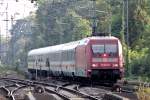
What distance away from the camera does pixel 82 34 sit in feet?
216

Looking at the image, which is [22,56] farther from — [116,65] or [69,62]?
[116,65]

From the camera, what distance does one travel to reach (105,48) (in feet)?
106

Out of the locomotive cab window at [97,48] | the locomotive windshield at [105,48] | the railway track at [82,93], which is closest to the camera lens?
the railway track at [82,93]

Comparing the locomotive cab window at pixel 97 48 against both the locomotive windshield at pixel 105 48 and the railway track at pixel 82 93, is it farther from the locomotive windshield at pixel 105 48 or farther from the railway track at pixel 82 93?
the railway track at pixel 82 93

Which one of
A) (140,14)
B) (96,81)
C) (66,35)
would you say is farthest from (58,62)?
(66,35)

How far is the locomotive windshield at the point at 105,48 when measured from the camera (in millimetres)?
32125

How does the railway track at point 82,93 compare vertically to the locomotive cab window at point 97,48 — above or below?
below

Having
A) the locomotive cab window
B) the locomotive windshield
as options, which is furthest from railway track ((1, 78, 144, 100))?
the locomotive cab window

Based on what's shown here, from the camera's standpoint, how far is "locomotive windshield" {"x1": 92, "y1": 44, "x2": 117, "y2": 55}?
32.1 metres

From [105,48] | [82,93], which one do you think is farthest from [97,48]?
[82,93]

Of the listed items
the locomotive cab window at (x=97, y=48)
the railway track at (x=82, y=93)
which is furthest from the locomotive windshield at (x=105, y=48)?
the railway track at (x=82, y=93)

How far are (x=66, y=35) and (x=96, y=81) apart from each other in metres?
43.8

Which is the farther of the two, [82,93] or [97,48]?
[97,48]

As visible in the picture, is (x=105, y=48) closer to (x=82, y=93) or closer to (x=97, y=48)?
(x=97, y=48)
